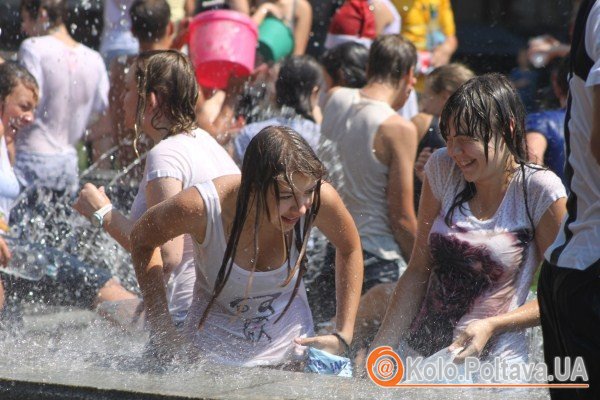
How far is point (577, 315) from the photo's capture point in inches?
112

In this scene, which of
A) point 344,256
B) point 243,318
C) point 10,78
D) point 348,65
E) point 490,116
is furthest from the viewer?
point 348,65

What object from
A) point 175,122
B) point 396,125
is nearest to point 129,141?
point 396,125

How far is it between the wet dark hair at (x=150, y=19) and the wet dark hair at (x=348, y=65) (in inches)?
48.5

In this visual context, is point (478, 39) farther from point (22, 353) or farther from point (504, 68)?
point (22, 353)

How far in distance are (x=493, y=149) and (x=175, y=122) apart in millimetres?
1418

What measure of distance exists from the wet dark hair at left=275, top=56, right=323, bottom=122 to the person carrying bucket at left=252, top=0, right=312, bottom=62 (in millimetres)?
1925

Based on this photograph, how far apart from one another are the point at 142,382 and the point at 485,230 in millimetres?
1365

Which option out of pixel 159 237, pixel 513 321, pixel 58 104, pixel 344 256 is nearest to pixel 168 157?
pixel 159 237

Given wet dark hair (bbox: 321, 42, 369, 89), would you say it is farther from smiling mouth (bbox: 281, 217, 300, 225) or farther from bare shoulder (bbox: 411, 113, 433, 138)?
smiling mouth (bbox: 281, 217, 300, 225)

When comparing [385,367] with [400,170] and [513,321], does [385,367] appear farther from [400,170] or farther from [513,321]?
[400,170]

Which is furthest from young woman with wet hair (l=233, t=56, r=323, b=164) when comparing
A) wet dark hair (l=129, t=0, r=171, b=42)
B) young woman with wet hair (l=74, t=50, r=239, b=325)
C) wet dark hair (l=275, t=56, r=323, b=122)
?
young woman with wet hair (l=74, t=50, r=239, b=325)

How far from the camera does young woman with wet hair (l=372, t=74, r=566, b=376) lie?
12.9 feet

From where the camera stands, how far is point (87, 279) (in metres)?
5.75

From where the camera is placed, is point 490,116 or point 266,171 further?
point 490,116
